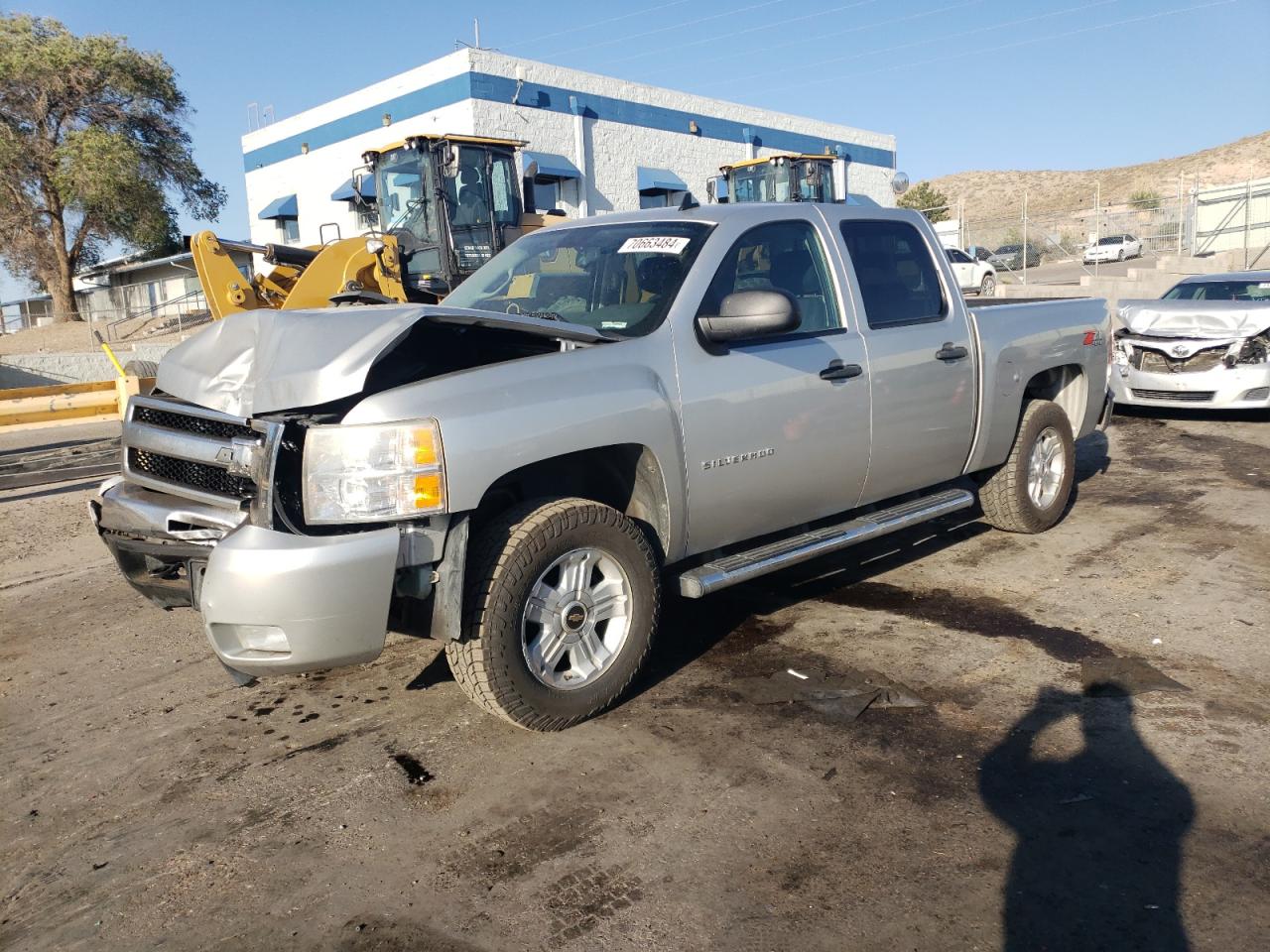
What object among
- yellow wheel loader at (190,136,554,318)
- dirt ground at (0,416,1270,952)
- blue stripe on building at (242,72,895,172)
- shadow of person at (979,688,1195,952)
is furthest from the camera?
blue stripe on building at (242,72,895,172)

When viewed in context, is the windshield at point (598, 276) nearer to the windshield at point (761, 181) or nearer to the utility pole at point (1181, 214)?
the windshield at point (761, 181)

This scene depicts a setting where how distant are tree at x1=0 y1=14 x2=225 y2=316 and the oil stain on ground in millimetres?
32825

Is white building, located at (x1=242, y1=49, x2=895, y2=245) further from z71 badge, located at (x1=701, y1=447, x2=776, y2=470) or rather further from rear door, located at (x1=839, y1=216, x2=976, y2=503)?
z71 badge, located at (x1=701, y1=447, x2=776, y2=470)

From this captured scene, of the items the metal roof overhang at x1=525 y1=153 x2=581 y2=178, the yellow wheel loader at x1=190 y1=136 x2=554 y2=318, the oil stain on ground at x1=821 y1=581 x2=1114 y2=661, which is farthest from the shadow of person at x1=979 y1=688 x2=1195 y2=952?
the metal roof overhang at x1=525 y1=153 x2=581 y2=178

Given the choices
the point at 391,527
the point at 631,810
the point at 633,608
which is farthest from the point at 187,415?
the point at 631,810

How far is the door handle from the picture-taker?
4703 mm

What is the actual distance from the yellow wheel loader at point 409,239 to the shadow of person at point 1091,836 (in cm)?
882

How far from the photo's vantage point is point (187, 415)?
153 inches

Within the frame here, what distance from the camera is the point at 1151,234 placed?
33.7 meters

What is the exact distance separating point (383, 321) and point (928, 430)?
2985 mm

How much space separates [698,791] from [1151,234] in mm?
35710

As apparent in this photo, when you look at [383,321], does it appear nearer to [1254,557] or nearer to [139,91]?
[1254,557]

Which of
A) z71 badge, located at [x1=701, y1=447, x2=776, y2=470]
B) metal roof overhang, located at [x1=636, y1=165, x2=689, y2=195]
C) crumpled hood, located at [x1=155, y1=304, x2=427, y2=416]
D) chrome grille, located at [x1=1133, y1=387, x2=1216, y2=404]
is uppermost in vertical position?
metal roof overhang, located at [x1=636, y1=165, x2=689, y2=195]

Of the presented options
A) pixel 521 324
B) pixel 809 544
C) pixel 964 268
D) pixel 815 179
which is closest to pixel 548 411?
pixel 521 324
